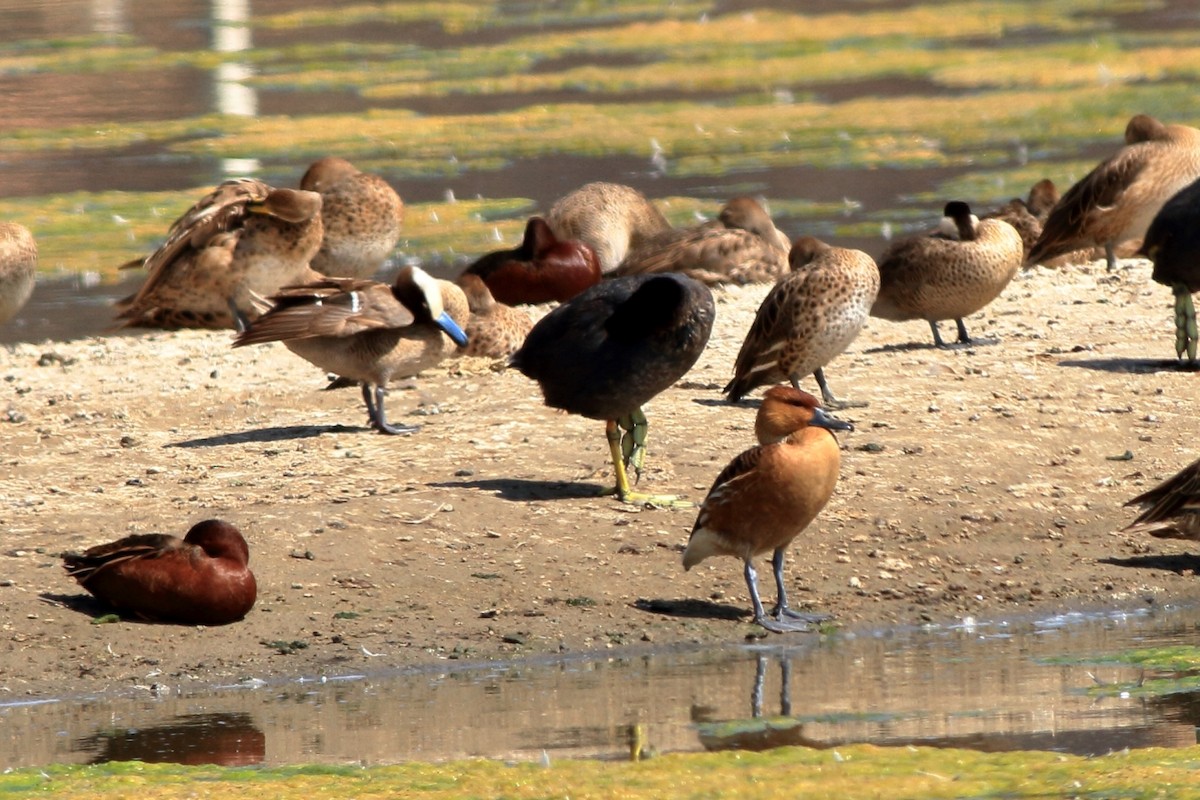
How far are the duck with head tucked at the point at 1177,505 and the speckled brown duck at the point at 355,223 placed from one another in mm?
7162

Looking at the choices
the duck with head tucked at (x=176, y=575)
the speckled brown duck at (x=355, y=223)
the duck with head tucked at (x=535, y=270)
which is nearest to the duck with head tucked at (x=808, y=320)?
the duck with head tucked at (x=176, y=575)

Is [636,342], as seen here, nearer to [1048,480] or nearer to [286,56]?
[1048,480]

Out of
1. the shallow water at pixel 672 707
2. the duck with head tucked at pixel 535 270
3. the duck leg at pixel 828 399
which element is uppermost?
the duck with head tucked at pixel 535 270

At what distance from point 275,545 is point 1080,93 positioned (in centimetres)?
1975

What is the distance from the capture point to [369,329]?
10.4 metres

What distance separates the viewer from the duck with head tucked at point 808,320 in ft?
33.6

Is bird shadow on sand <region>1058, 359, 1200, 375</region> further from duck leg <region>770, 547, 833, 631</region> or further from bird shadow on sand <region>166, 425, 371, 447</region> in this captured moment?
bird shadow on sand <region>166, 425, 371, 447</region>

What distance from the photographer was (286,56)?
34.8 m

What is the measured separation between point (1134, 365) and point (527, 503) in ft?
12.8

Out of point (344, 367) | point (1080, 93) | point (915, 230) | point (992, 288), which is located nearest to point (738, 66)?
point (1080, 93)

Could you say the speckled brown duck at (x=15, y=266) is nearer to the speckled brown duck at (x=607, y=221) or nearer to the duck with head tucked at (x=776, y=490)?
the speckled brown duck at (x=607, y=221)

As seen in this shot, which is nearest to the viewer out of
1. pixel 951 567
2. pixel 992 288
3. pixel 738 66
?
pixel 951 567

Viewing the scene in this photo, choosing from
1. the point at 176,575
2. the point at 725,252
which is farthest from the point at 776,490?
the point at 725,252

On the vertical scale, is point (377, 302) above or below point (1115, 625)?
above
